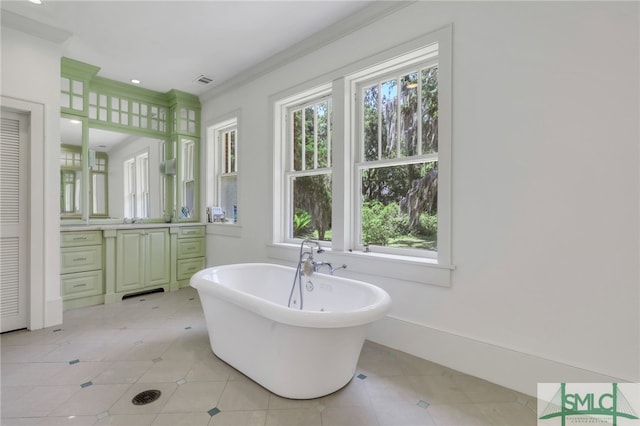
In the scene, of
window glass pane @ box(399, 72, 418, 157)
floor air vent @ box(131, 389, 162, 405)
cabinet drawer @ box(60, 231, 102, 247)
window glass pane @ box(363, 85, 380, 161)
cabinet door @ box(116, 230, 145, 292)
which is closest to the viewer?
floor air vent @ box(131, 389, 162, 405)

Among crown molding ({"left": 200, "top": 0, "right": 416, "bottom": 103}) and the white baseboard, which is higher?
crown molding ({"left": 200, "top": 0, "right": 416, "bottom": 103})

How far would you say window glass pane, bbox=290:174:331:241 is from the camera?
10.1 feet

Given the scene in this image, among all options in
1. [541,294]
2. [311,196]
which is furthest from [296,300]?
[541,294]

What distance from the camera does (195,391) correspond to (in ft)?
5.93

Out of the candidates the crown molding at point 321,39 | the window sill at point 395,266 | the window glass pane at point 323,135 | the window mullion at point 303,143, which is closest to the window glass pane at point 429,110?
the crown molding at point 321,39

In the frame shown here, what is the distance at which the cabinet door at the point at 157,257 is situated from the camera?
3.82 meters

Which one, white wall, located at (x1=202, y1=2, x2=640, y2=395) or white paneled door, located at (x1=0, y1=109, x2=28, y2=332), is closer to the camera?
white wall, located at (x1=202, y1=2, x2=640, y2=395)

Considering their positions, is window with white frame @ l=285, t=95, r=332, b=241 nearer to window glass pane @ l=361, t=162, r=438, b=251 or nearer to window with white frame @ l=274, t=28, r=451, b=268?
window with white frame @ l=274, t=28, r=451, b=268

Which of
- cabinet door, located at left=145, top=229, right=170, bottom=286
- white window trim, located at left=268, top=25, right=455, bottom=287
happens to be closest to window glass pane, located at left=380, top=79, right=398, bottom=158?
white window trim, located at left=268, top=25, right=455, bottom=287

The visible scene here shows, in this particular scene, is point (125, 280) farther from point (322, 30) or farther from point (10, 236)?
point (322, 30)

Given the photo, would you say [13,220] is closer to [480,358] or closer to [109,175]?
[109,175]

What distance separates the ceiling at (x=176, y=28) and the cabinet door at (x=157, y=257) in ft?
6.45

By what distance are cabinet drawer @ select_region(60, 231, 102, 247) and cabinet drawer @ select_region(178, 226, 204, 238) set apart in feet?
2.99

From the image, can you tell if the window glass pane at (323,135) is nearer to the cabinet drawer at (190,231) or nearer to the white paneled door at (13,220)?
the cabinet drawer at (190,231)
